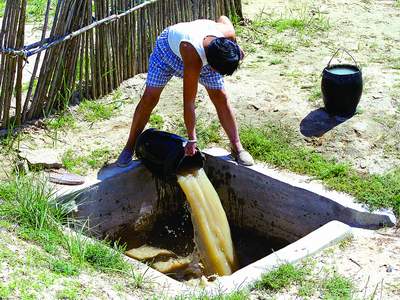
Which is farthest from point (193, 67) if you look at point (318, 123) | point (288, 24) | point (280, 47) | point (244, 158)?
point (288, 24)

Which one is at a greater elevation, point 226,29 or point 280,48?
point 226,29

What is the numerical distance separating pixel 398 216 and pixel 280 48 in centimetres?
330

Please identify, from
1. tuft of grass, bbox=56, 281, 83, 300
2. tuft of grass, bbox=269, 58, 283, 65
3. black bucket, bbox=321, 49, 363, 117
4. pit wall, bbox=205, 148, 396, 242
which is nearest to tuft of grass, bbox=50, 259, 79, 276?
tuft of grass, bbox=56, 281, 83, 300

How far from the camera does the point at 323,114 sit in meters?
7.29

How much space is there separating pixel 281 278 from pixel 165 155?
1535 millimetres

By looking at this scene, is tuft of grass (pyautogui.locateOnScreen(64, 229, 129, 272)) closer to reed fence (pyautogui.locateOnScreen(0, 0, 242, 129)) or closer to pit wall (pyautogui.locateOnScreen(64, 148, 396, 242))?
pit wall (pyautogui.locateOnScreen(64, 148, 396, 242))

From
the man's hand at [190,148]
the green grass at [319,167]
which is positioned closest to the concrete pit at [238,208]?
the green grass at [319,167]

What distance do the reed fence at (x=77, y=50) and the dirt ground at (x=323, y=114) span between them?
9.4 inches

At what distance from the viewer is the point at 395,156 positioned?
6.60m

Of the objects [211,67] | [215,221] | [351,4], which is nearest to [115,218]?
[215,221]

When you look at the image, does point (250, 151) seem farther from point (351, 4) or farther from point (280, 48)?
point (351, 4)

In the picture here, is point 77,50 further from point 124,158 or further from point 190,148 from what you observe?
point 190,148

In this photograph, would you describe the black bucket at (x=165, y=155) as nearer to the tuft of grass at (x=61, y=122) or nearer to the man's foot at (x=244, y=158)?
the man's foot at (x=244, y=158)

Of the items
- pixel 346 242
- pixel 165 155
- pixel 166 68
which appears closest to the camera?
pixel 346 242
